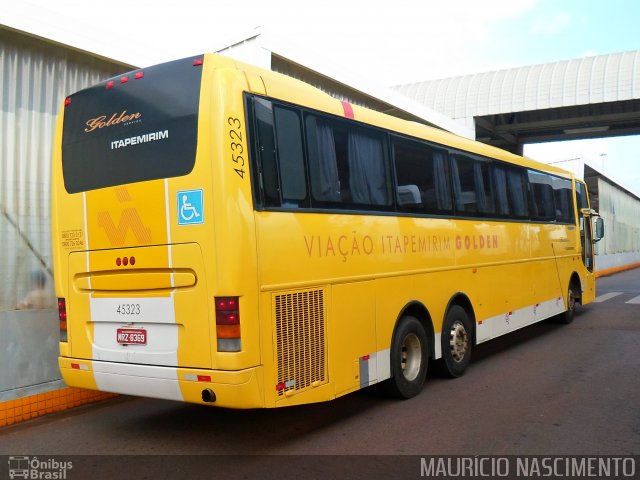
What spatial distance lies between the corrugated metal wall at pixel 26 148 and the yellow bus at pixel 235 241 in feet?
3.91

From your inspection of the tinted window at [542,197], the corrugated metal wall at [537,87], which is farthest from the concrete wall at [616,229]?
the tinted window at [542,197]

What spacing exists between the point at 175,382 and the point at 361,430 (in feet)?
6.23

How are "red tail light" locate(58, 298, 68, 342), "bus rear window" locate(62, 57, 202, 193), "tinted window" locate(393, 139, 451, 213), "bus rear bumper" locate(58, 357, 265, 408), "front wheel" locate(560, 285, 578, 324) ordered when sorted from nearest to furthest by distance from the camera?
"bus rear bumper" locate(58, 357, 265, 408)
"bus rear window" locate(62, 57, 202, 193)
"red tail light" locate(58, 298, 68, 342)
"tinted window" locate(393, 139, 451, 213)
"front wheel" locate(560, 285, 578, 324)

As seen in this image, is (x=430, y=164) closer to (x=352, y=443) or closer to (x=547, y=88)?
(x=352, y=443)

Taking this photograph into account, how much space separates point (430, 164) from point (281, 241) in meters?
3.07

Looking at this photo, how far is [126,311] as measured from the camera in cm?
504

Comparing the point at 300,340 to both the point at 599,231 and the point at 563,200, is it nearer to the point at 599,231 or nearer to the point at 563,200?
the point at 563,200

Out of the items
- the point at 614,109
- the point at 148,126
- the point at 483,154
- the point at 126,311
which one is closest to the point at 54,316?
the point at 126,311

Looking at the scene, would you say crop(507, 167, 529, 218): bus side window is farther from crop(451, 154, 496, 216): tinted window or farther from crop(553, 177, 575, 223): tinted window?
crop(553, 177, 575, 223): tinted window

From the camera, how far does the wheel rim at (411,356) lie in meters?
6.57

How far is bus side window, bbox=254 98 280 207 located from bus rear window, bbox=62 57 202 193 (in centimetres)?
52

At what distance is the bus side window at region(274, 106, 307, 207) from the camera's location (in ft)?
16.2

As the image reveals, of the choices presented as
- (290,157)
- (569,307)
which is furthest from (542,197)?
(290,157)

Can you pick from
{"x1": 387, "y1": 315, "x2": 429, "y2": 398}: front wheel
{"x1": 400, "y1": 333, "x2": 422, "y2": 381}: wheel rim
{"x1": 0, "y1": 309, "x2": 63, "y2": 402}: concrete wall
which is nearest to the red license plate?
{"x1": 0, "y1": 309, "x2": 63, "y2": 402}: concrete wall
